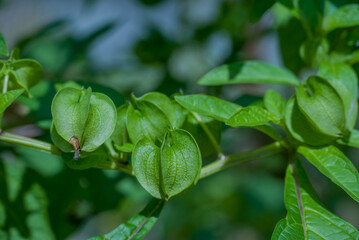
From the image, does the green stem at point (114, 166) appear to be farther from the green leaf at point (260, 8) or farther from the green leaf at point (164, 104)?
the green leaf at point (260, 8)

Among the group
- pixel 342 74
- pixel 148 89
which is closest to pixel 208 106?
pixel 342 74

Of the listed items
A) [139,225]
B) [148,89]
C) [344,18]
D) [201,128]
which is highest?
[344,18]

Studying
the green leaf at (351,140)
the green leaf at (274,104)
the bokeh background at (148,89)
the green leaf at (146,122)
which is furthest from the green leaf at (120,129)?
the green leaf at (351,140)

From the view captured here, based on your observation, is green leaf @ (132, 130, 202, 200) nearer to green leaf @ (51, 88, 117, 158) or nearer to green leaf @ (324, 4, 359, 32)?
green leaf @ (51, 88, 117, 158)

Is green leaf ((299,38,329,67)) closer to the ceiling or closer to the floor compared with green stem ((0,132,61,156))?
closer to the ceiling

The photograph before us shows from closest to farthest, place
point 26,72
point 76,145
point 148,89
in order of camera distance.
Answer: point 76,145, point 26,72, point 148,89

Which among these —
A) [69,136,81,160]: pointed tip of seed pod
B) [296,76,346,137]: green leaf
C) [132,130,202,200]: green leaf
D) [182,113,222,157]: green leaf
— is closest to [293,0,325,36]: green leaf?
[296,76,346,137]: green leaf

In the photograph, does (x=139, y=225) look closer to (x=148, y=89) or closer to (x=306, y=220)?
(x=306, y=220)
